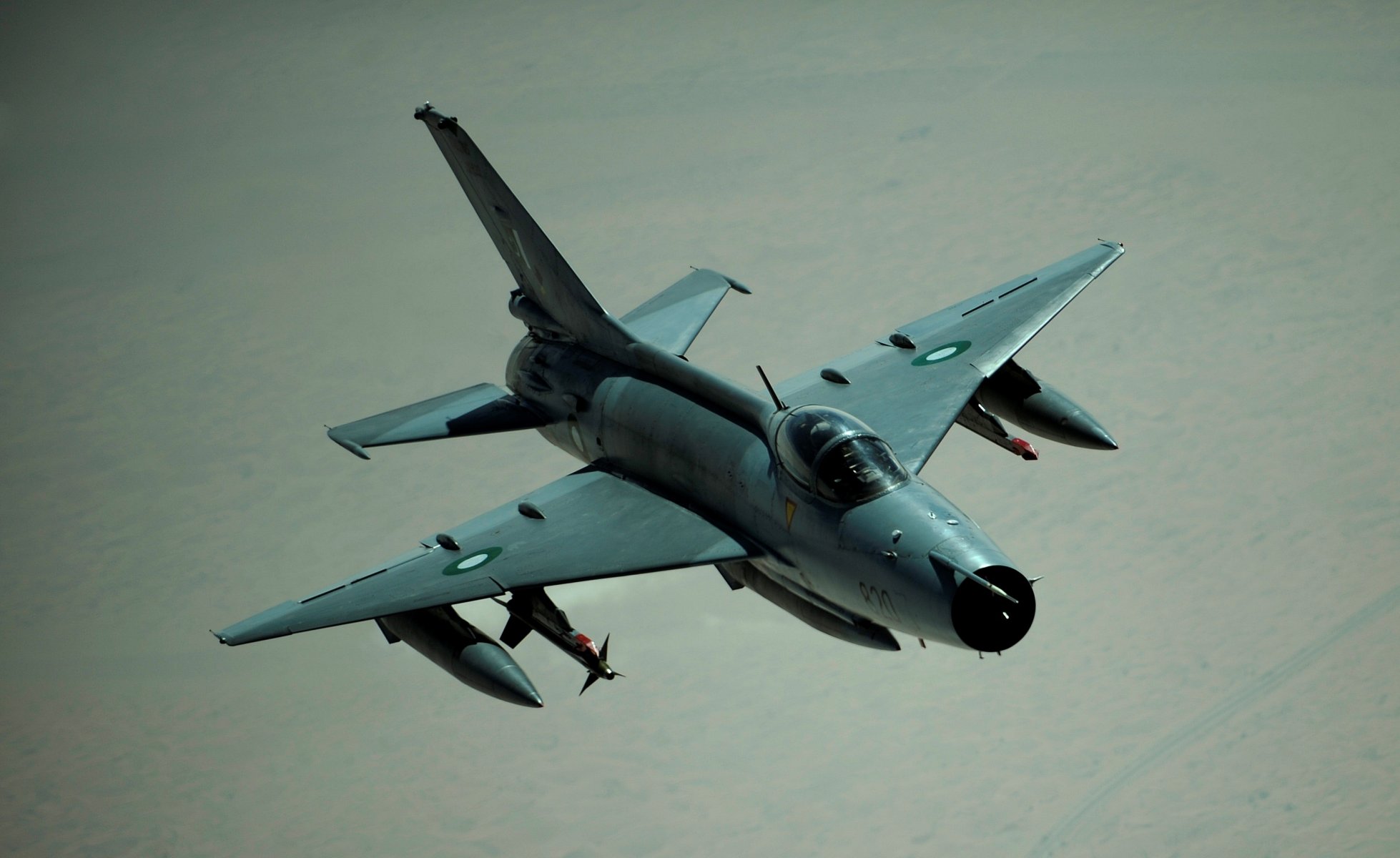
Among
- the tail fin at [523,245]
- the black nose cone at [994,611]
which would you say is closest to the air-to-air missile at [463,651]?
the tail fin at [523,245]

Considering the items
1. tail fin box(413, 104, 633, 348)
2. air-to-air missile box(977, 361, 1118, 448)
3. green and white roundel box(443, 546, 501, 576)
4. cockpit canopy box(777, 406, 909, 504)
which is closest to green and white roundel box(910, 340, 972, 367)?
air-to-air missile box(977, 361, 1118, 448)

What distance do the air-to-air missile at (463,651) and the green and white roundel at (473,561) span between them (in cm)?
48

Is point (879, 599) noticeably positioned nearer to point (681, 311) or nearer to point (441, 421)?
point (681, 311)

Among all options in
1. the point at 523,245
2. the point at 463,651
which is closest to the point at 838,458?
the point at 463,651

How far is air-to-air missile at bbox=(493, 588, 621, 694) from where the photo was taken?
771 inches

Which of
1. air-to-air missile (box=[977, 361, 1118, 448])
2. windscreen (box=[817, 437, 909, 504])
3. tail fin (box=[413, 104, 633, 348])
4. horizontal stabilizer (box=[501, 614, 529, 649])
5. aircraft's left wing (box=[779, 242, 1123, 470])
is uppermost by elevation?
tail fin (box=[413, 104, 633, 348])

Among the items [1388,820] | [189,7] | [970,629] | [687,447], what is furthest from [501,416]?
[189,7]

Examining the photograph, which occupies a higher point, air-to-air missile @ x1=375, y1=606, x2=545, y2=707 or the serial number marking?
the serial number marking

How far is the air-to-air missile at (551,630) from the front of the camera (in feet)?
64.2

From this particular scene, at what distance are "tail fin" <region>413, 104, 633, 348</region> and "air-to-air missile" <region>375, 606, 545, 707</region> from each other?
→ 4.79 meters

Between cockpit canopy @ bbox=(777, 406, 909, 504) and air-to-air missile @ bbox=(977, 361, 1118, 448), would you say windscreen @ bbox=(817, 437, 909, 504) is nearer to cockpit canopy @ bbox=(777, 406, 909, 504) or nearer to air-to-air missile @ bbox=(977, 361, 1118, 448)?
cockpit canopy @ bbox=(777, 406, 909, 504)

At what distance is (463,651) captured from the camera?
19922 millimetres

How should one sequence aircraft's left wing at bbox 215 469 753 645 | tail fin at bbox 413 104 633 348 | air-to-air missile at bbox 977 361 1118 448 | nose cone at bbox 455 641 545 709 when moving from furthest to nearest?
1. tail fin at bbox 413 104 633 348
2. air-to-air missile at bbox 977 361 1118 448
3. aircraft's left wing at bbox 215 469 753 645
4. nose cone at bbox 455 641 545 709

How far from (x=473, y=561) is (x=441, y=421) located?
12.2ft
